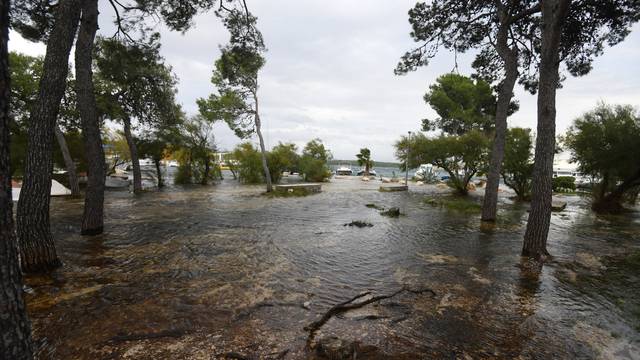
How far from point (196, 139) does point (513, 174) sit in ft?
77.8

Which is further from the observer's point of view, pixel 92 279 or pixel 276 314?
pixel 92 279

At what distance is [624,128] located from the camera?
12172 mm

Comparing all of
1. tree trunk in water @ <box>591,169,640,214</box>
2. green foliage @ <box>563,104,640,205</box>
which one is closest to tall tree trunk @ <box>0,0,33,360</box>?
green foliage @ <box>563,104,640,205</box>

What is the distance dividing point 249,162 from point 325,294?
24.7 meters

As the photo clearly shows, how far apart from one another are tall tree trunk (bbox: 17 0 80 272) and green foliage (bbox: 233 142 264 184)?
22.9 m

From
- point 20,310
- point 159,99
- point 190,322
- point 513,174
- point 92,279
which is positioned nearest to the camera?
point 20,310

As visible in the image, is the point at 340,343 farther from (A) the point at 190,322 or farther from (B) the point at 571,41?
(B) the point at 571,41

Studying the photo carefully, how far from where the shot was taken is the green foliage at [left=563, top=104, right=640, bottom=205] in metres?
12.0

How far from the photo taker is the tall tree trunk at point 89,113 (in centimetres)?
686

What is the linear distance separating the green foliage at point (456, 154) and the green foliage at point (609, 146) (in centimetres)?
530

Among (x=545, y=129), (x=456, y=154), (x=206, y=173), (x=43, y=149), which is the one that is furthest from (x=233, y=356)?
(x=206, y=173)

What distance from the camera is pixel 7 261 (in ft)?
5.49

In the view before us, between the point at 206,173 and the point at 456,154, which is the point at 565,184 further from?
the point at 206,173

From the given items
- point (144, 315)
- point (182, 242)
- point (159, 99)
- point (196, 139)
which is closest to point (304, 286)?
point (144, 315)
